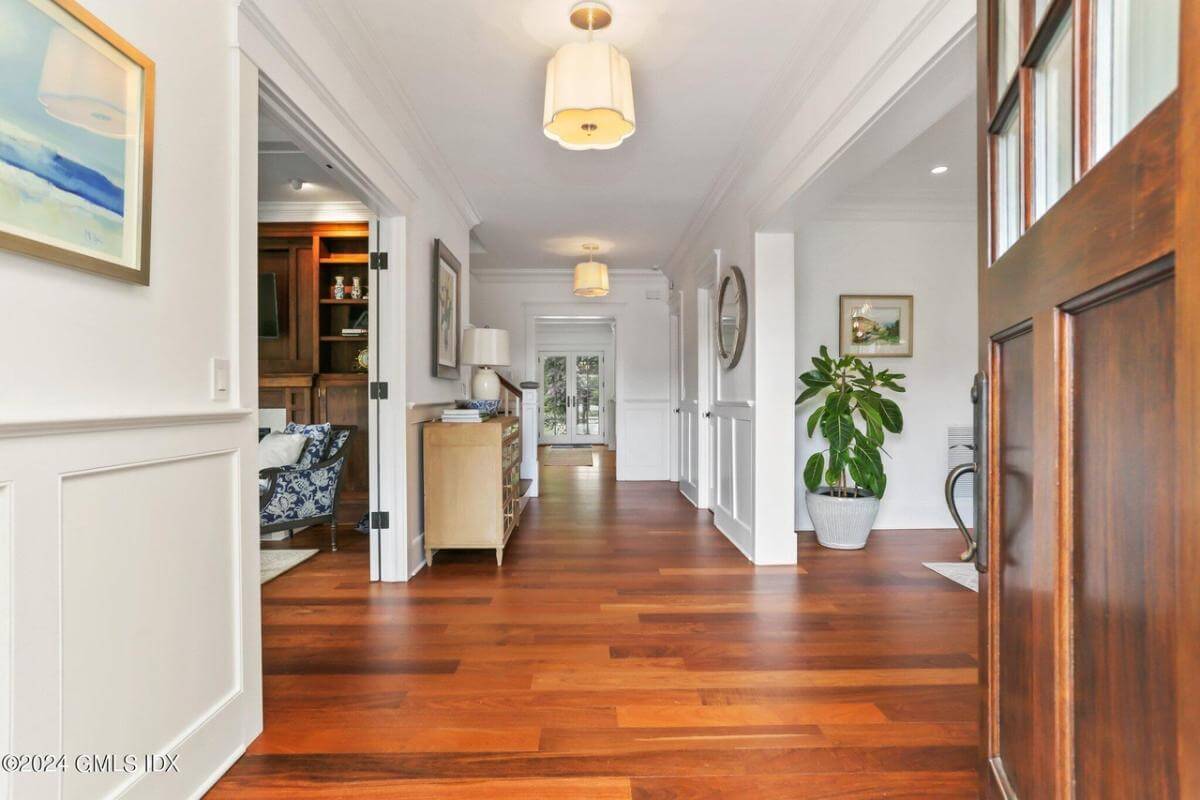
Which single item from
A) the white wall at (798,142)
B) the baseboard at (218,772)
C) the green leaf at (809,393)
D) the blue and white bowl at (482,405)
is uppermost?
the white wall at (798,142)

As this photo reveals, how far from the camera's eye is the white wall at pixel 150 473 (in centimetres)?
111

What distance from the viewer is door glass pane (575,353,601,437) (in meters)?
13.1

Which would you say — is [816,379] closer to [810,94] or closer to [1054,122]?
[810,94]

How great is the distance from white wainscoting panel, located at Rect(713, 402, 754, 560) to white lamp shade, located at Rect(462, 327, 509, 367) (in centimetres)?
161

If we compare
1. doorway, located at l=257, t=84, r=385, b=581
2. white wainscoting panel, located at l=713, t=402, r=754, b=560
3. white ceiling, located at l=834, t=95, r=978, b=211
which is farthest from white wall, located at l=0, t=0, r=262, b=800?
white ceiling, located at l=834, t=95, r=978, b=211

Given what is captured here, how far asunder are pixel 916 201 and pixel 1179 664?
4.41 metres

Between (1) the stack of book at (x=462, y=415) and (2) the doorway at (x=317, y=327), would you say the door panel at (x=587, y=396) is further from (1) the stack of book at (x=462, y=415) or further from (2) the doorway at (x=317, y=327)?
(1) the stack of book at (x=462, y=415)

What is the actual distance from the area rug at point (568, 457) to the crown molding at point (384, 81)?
546 cm

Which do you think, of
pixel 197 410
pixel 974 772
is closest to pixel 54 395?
pixel 197 410

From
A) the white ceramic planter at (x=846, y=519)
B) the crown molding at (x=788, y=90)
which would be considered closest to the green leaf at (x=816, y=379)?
the white ceramic planter at (x=846, y=519)

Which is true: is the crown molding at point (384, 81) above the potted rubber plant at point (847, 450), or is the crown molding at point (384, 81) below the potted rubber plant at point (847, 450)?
above

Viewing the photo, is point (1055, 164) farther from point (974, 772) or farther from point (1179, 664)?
point (974, 772)

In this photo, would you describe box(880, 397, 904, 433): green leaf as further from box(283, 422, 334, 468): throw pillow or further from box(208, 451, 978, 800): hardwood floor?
box(283, 422, 334, 468): throw pillow

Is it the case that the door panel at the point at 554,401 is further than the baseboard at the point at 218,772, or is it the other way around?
the door panel at the point at 554,401
